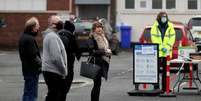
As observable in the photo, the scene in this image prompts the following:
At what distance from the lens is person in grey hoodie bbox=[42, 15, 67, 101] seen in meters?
11.9

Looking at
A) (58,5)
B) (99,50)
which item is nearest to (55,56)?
(99,50)

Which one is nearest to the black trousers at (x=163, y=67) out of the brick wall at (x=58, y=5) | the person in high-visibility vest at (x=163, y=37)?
the person in high-visibility vest at (x=163, y=37)

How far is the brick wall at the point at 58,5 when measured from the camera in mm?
39719

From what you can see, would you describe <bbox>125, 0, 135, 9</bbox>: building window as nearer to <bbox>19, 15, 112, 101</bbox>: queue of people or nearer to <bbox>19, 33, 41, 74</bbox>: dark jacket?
<bbox>19, 15, 112, 101</bbox>: queue of people

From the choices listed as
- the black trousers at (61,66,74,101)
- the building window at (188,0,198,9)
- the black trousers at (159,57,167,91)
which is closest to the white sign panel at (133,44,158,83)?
the black trousers at (159,57,167,91)

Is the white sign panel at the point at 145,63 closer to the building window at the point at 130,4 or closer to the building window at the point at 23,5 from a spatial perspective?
the building window at the point at 130,4

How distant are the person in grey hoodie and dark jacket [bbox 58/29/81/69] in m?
0.36

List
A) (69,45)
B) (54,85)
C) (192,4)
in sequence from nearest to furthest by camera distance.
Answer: (54,85) < (69,45) < (192,4)

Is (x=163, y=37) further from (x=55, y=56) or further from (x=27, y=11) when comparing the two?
(x=27, y=11)

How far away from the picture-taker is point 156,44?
638 inches

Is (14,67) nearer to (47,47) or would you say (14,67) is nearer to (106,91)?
(106,91)

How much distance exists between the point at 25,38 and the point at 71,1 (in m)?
26.5

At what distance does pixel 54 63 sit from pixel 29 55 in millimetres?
1337

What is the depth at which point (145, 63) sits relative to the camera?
16484mm
